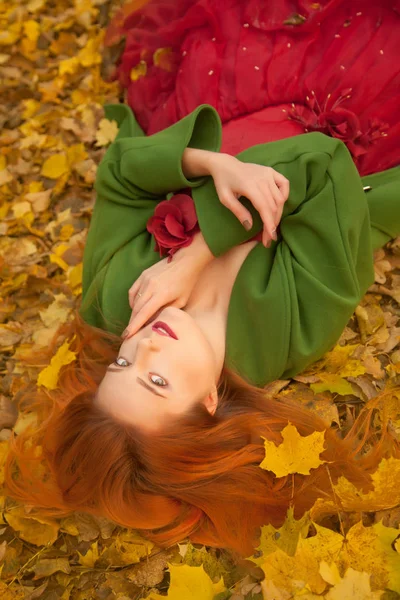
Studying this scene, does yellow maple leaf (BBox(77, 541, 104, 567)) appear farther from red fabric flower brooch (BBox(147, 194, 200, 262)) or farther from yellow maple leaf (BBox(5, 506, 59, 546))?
red fabric flower brooch (BBox(147, 194, 200, 262))

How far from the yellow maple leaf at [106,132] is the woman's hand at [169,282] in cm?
100

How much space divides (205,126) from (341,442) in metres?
1.10

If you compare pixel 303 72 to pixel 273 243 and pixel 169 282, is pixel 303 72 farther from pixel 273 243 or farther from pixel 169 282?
pixel 169 282

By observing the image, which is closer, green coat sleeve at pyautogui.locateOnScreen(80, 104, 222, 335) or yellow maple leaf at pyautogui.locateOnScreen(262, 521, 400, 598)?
yellow maple leaf at pyautogui.locateOnScreen(262, 521, 400, 598)

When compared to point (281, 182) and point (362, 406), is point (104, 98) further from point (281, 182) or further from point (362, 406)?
point (362, 406)

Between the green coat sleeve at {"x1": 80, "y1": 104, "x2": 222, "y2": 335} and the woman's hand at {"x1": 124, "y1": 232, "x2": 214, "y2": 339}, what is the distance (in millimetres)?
81

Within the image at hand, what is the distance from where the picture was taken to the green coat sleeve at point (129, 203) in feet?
6.61

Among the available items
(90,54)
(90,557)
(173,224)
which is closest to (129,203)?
(173,224)

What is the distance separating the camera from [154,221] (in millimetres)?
2035

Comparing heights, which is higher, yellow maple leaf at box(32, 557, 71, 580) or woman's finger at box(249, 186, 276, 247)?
woman's finger at box(249, 186, 276, 247)

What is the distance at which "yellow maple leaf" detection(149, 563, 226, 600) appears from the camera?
160 centimetres

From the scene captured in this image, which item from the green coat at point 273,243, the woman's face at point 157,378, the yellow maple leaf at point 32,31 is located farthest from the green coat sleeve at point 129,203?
the yellow maple leaf at point 32,31

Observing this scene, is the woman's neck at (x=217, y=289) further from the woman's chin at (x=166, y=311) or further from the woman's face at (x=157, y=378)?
the woman's face at (x=157, y=378)

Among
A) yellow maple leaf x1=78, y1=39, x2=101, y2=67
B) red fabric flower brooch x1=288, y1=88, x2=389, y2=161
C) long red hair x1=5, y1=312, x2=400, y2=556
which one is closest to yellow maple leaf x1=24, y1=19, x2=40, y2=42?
yellow maple leaf x1=78, y1=39, x2=101, y2=67
